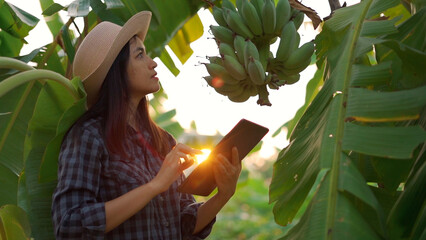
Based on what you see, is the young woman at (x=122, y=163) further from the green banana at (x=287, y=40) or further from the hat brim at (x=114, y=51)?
the green banana at (x=287, y=40)

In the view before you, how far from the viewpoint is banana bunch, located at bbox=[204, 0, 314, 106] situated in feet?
4.33

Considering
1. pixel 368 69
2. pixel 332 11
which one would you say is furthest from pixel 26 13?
pixel 368 69

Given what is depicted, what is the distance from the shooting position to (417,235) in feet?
3.18

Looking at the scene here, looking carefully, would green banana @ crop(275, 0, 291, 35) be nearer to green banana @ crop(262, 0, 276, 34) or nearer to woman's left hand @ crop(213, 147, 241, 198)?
green banana @ crop(262, 0, 276, 34)

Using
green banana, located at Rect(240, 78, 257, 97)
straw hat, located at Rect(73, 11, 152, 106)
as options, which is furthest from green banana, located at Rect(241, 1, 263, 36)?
straw hat, located at Rect(73, 11, 152, 106)

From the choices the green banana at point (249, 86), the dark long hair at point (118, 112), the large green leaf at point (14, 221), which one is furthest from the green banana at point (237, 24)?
the large green leaf at point (14, 221)

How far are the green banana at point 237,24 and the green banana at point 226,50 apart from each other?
0.14 feet

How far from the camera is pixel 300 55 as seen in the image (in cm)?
136

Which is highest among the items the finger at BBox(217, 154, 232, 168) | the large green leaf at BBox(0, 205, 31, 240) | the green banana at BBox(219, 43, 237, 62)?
the green banana at BBox(219, 43, 237, 62)

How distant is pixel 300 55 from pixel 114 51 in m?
0.42

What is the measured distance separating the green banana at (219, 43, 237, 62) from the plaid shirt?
0.27m

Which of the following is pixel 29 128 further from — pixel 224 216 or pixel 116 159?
pixel 224 216

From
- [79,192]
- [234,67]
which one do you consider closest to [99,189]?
[79,192]

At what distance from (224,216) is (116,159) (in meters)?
6.34
